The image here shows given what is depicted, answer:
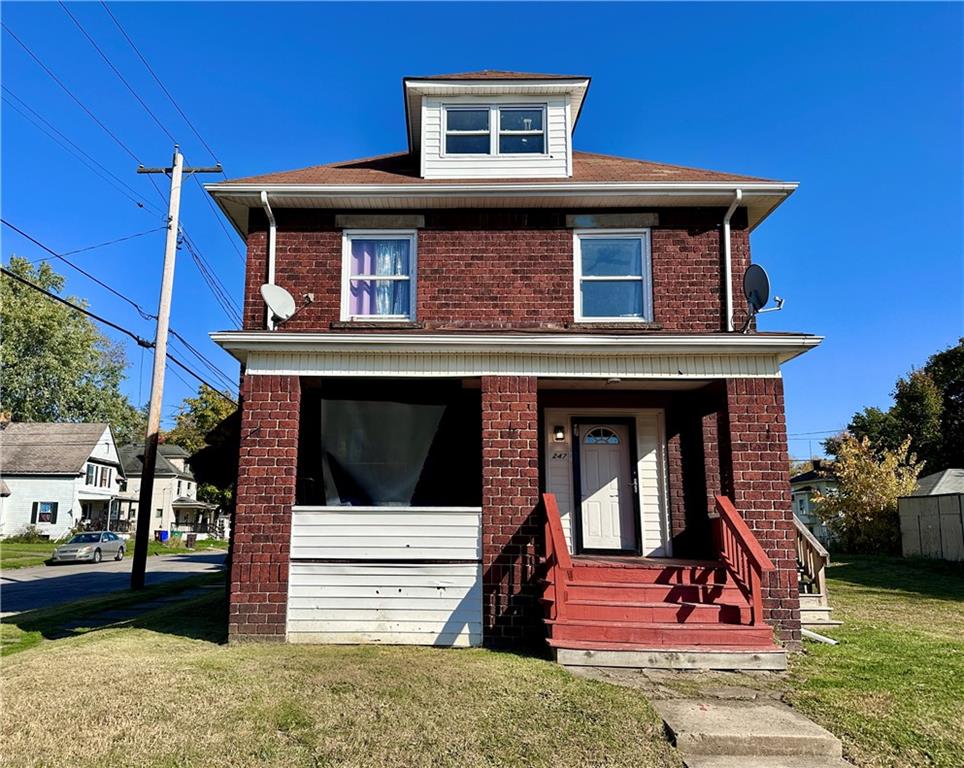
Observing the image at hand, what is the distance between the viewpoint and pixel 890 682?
620 centimetres

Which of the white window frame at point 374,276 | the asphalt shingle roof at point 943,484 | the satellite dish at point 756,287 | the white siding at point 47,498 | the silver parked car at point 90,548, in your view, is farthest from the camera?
the white siding at point 47,498

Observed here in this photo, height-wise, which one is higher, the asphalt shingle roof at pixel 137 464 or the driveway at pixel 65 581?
the asphalt shingle roof at pixel 137 464

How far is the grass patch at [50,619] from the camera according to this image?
9.00 m

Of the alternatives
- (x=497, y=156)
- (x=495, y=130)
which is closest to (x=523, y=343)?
(x=497, y=156)

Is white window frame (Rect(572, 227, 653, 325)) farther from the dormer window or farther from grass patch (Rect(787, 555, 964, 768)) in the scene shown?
grass patch (Rect(787, 555, 964, 768))

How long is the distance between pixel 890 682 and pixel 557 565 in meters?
3.21

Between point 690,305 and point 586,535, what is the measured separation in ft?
11.9

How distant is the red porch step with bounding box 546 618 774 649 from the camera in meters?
6.84

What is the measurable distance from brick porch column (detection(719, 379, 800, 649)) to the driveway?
1306 cm

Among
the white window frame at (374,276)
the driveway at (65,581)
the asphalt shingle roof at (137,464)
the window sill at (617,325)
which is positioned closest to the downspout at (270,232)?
the white window frame at (374,276)

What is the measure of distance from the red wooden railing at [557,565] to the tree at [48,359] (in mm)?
49608

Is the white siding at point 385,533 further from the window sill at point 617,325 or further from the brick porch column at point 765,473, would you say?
the brick porch column at point 765,473

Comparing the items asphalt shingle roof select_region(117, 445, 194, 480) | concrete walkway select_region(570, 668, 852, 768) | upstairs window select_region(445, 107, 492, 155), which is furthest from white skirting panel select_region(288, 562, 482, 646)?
asphalt shingle roof select_region(117, 445, 194, 480)

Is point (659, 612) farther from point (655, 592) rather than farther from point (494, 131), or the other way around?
point (494, 131)
